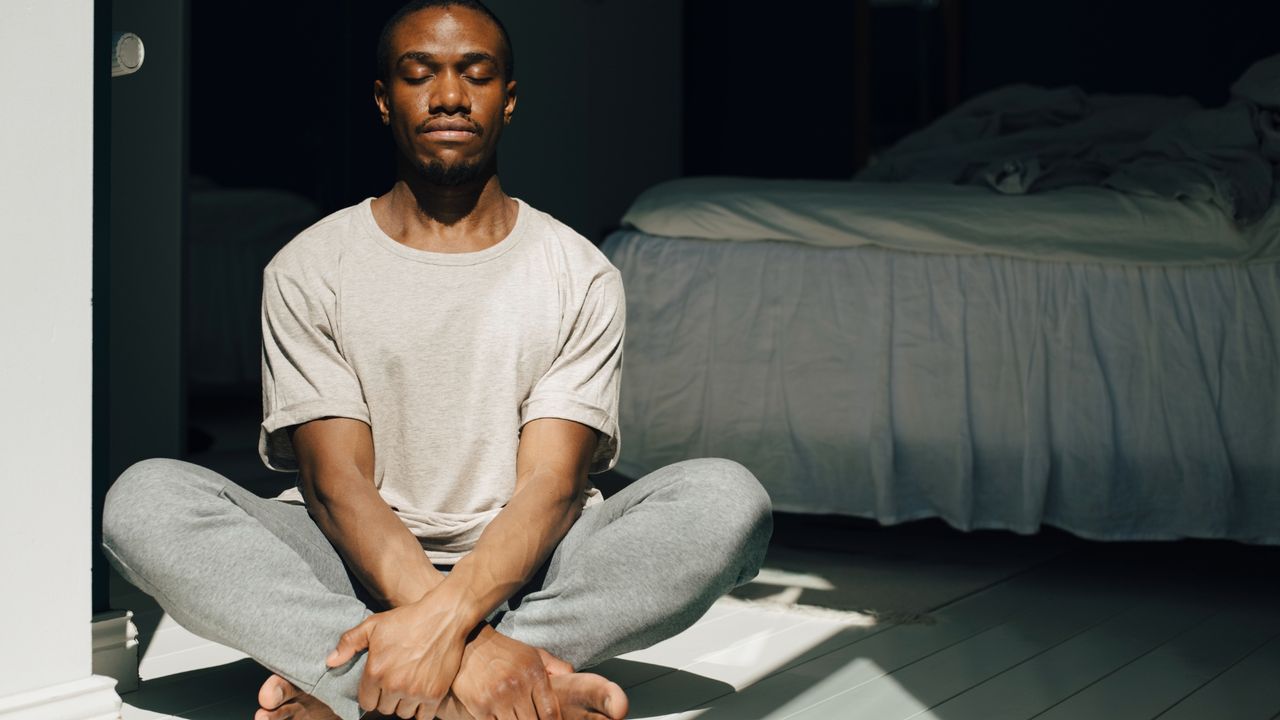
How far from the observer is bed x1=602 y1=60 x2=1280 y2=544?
2666 millimetres

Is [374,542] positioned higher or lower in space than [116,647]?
higher

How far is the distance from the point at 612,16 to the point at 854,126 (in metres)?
1.31

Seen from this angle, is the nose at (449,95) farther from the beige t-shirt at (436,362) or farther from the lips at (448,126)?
the beige t-shirt at (436,362)

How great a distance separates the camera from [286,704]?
5.13 feet

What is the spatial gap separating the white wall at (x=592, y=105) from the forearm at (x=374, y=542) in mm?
2891

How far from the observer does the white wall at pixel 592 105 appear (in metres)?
4.64

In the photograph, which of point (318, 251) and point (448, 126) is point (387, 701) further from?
point (448, 126)
